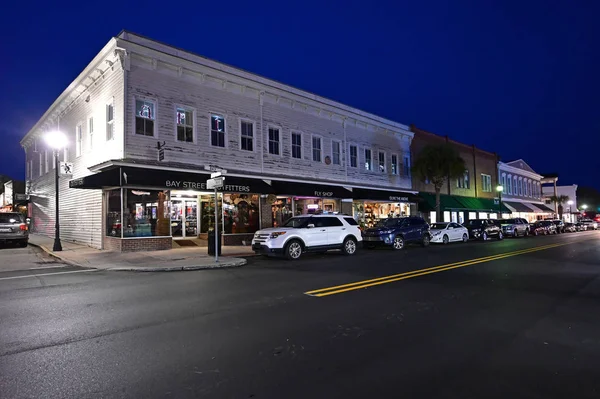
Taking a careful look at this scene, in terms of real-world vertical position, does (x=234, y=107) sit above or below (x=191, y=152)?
above

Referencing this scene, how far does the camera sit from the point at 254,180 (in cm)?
2038

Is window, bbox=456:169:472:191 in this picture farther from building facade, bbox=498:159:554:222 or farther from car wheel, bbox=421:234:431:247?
car wheel, bbox=421:234:431:247

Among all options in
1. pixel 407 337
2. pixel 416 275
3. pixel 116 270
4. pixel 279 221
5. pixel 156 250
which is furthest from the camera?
pixel 279 221

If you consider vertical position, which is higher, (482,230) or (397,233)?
(397,233)

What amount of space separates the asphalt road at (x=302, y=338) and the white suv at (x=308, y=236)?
4.76 m

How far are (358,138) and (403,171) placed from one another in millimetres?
6292

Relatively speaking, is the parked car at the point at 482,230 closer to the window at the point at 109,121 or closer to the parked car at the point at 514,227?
the parked car at the point at 514,227

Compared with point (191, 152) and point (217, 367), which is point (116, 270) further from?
point (217, 367)

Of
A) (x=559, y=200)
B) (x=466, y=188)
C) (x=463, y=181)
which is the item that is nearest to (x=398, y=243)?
(x=463, y=181)

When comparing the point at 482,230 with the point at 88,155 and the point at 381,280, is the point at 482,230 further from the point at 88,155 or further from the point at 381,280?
the point at 88,155

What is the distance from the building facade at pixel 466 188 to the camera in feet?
110

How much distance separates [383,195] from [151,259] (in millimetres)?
18278

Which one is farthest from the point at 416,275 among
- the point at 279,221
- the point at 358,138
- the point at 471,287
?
the point at 358,138

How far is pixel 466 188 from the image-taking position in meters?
38.8
